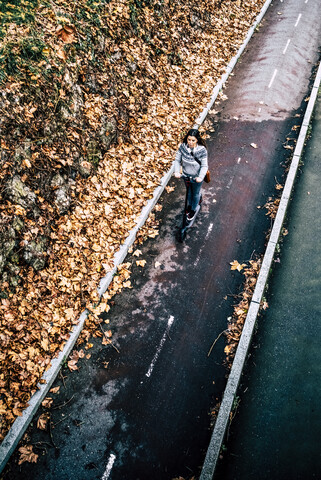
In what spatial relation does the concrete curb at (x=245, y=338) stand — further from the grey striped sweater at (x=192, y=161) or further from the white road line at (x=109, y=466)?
the grey striped sweater at (x=192, y=161)

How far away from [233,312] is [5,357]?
437 cm

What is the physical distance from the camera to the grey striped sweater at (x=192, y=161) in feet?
18.8

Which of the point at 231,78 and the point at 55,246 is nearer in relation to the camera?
the point at 55,246

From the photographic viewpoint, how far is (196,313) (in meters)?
6.23

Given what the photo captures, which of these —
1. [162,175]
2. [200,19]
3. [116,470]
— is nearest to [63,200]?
[162,175]

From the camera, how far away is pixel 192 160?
5848mm

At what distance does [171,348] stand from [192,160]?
3.74 m

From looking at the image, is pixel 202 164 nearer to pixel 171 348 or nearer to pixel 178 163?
pixel 178 163

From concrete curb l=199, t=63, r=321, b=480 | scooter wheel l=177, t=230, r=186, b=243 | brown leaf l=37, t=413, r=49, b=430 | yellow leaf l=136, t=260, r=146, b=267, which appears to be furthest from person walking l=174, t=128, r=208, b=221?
brown leaf l=37, t=413, r=49, b=430

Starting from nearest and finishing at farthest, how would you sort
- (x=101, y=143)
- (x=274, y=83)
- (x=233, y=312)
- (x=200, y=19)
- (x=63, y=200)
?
(x=233, y=312) < (x=63, y=200) < (x=101, y=143) < (x=274, y=83) < (x=200, y=19)

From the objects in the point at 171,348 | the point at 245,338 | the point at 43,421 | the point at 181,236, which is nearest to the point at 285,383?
the point at 245,338

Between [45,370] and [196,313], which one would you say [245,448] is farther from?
[45,370]

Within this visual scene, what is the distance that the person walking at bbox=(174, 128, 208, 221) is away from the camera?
5.59m

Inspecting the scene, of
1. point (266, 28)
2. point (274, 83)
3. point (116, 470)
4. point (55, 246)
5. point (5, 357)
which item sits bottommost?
point (116, 470)
